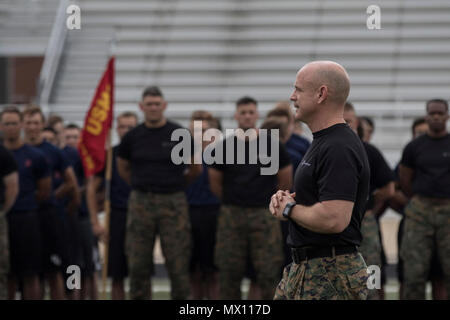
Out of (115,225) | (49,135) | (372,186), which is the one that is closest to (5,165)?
(115,225)

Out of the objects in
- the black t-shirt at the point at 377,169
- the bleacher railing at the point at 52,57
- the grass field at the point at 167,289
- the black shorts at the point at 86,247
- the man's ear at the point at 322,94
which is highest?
the bleacher railing at the point at 52,57

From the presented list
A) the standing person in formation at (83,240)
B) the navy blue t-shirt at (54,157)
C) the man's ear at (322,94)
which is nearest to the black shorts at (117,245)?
the standing person in formation at (83,240)

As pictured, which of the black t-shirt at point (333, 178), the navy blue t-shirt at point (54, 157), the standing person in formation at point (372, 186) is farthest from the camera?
the navy blue t-shirt at point (54, 157)

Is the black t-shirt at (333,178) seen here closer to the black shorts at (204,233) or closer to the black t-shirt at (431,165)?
the black t-shirt at (431,165)

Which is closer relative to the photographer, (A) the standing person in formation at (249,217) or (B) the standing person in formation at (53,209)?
(A) the standing person in formation at (249,217)

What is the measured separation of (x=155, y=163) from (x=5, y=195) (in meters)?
1.32

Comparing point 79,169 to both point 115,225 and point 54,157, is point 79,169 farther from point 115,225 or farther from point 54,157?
point 115,225

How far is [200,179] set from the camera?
9.59 metres

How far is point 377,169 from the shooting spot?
25.2 ft

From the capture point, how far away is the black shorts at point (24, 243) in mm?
8492

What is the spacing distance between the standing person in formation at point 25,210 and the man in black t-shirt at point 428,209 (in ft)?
11.0

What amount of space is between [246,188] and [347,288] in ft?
12.8

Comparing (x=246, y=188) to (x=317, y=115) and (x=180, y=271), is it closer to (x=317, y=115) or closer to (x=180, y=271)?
(x=180, y=271)

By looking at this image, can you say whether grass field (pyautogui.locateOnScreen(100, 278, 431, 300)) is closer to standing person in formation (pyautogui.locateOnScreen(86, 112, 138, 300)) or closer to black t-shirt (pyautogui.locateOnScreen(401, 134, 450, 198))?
standing person in formation (pyautogui.locateOnScreen(86, 112, 138, 300))
